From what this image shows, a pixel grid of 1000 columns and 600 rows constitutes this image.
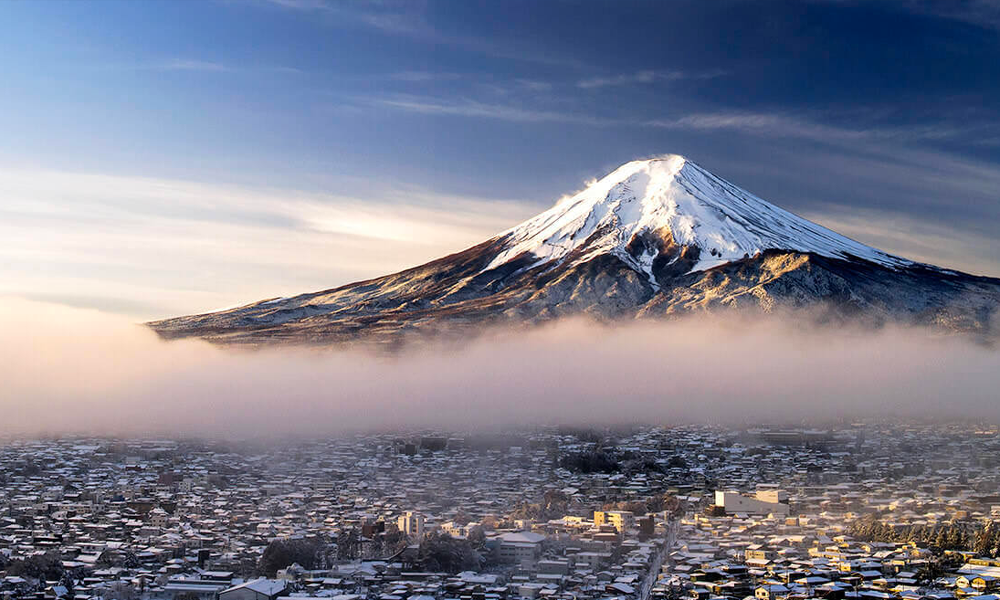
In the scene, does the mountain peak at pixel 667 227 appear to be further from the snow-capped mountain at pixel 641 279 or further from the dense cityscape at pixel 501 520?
the dense cityscape at pixel 501 520

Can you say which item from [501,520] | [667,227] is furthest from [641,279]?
[501,520]

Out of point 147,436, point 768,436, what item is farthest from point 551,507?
point 147,436

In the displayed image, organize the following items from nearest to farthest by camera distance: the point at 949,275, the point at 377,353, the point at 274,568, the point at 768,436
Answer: the point at 274,568 < the point at 768,436 < the point at 377,353 < the point at 949,275

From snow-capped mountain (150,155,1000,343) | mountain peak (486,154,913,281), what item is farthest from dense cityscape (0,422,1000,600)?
mountain peak (486,154,913,281)

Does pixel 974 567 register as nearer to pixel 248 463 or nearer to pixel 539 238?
pixel 248 463

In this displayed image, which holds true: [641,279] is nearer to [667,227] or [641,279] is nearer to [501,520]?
[667,227]

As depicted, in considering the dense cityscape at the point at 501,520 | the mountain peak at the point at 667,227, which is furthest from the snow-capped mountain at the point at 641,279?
the dense cityscape at the point at 501,520
